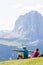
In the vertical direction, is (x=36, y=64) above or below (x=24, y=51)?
below

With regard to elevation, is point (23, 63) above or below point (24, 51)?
below

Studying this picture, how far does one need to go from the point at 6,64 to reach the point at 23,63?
6.94 ft

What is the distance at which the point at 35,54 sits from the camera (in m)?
31.2

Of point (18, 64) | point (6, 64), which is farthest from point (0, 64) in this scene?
point (18, 64)

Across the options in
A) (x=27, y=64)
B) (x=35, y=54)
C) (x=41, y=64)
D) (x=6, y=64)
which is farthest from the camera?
(x=35, y=54)

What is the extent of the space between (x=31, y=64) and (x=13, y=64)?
7.43 feet

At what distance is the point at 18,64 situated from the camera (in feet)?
80.0

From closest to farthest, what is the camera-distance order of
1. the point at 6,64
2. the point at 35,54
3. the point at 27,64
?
the point at 27,64, the point at 6,64, the point at 35,54

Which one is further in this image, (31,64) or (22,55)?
(22,55)

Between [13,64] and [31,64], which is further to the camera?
[13,64]

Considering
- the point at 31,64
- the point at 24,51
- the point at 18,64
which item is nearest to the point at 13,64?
the point at 18,64

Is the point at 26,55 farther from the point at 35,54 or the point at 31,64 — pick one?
the point at 31,64

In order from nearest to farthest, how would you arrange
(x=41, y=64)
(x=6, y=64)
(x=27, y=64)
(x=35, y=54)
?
(x=41, y=64) < (x=27, y=64) < (x=6, y=64) < (x=35, y=54)

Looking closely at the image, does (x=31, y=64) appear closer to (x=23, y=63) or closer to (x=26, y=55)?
(x=23, y=63)
